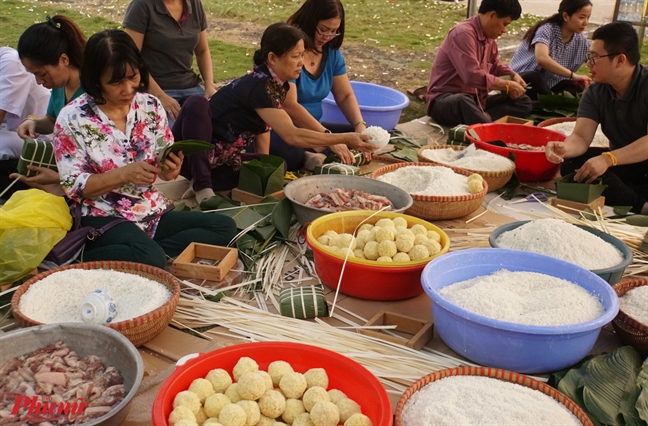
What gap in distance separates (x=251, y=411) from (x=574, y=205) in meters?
2.50

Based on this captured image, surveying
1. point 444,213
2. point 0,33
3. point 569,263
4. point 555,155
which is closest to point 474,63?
point 555,155

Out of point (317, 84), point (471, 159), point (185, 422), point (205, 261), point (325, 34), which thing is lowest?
point (205, 261)

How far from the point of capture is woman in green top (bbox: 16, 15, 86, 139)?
9.54 feet

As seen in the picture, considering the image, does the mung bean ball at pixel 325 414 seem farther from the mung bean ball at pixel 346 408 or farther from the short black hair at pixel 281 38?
the short black hair at pixel 281 38

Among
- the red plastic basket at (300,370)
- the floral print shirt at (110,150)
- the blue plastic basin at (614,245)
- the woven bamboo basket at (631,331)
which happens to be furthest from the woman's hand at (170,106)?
the woven bamboo basket at (631,331)

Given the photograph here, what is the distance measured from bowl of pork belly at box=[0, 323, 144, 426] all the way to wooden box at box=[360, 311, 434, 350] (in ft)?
2.81

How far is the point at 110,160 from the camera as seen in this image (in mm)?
2641

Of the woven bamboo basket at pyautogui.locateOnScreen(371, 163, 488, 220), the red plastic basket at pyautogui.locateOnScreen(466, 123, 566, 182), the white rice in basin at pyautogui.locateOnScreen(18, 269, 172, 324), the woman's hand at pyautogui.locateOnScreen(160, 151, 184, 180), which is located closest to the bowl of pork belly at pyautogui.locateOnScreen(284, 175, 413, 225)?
the woven bamboo basket at pyautogui.locateOnScreen(371, 163, 488, 220)

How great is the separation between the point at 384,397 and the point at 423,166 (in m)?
2.18

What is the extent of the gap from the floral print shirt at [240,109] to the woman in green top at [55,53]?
802 mm

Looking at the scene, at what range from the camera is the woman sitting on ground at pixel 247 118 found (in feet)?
11.0

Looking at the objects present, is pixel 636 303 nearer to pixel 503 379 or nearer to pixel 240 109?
pixel 503 379

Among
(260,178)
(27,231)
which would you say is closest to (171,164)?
(27,231)

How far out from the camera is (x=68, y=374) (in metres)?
1.81
